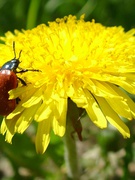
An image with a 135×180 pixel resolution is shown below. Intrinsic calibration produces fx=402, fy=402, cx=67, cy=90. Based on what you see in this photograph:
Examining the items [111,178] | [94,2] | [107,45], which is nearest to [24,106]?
[107,45]

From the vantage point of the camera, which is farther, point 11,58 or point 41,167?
point 41,167

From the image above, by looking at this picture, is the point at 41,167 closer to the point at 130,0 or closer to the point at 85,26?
the point at 85,26

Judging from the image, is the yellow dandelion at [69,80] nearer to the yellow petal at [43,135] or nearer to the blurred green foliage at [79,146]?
the yellow petal at [43,135]

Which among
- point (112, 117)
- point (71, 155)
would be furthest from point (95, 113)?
point (71, 155)

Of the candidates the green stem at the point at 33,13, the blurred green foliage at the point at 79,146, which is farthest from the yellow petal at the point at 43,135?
the green stem at the point at 33,13

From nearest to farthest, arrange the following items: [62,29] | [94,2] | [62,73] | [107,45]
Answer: [62,73] → [107,45] → [62,29] → [94,2]

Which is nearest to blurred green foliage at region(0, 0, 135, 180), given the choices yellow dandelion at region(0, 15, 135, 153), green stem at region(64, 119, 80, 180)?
green stem at region(64, 119, 80, 180)
